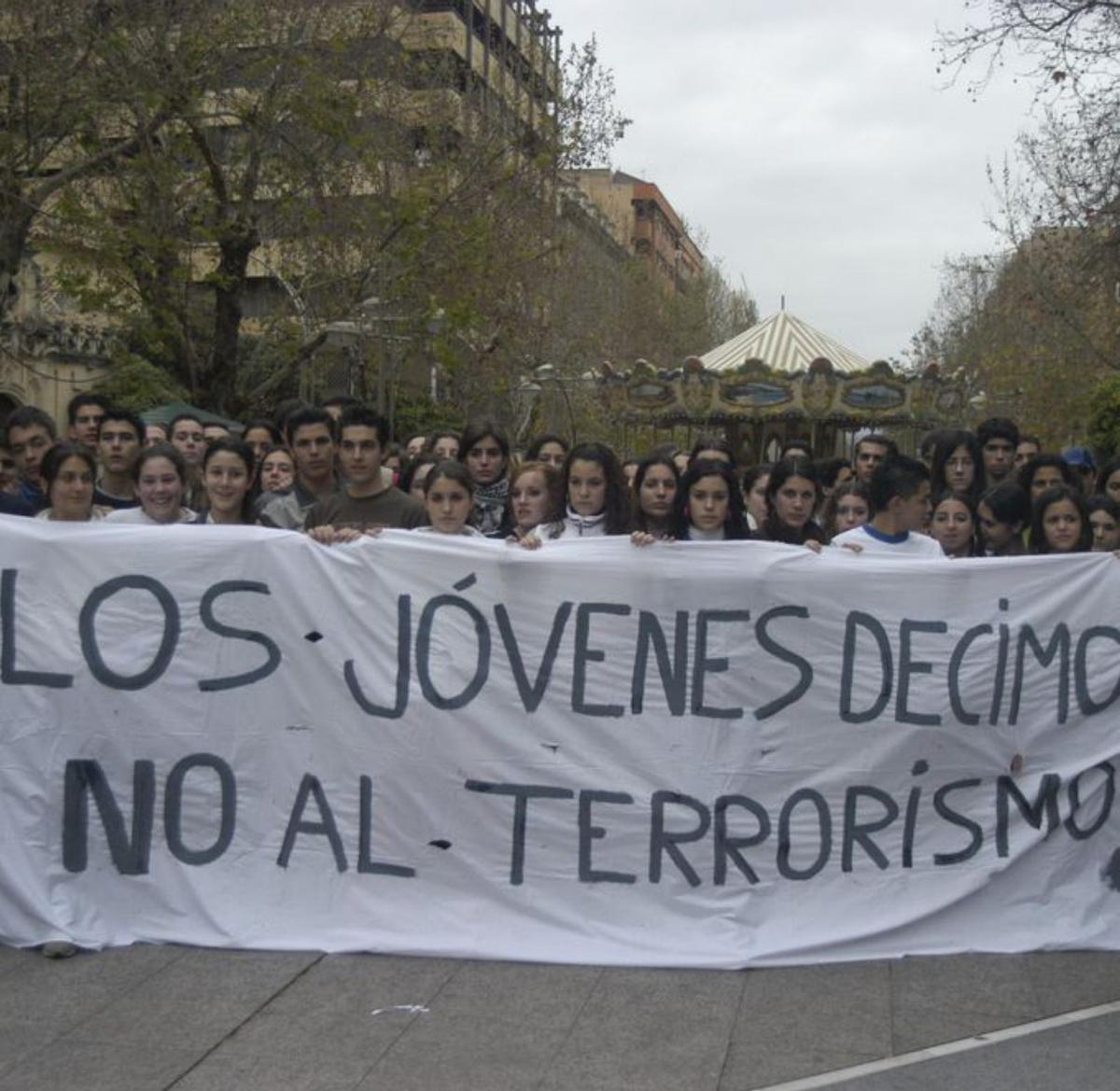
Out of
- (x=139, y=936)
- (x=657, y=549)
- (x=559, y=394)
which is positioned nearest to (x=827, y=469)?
(x=657, y=549)

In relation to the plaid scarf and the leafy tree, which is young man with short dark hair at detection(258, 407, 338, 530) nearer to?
the plaid scarf

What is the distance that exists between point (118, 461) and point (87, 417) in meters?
0.64

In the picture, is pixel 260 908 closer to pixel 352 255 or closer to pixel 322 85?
pixel 322 85

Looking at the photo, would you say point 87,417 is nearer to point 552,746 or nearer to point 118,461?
point 118,461

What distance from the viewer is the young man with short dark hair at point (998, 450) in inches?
310

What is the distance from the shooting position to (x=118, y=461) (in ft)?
21.7

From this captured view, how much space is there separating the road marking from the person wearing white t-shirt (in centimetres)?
176

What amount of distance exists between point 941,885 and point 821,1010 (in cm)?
86

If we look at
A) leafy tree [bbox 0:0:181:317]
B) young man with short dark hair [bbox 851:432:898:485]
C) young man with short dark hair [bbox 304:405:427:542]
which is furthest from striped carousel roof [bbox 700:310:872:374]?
young man with short dark hair [bbox 304:405:427:542]

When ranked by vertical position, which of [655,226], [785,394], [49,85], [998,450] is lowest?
[998,450]

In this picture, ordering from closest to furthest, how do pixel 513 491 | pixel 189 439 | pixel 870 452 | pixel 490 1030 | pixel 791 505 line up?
pixel 490 1030 < pixel 513 491 < pixel 791 505 < pixel 189 439 < pixel 870 452

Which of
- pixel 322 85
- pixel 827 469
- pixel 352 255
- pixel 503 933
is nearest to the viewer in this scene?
pixel 503 933

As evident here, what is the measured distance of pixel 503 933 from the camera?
5348mm

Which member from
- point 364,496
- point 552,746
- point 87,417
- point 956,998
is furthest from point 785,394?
point 956,998
